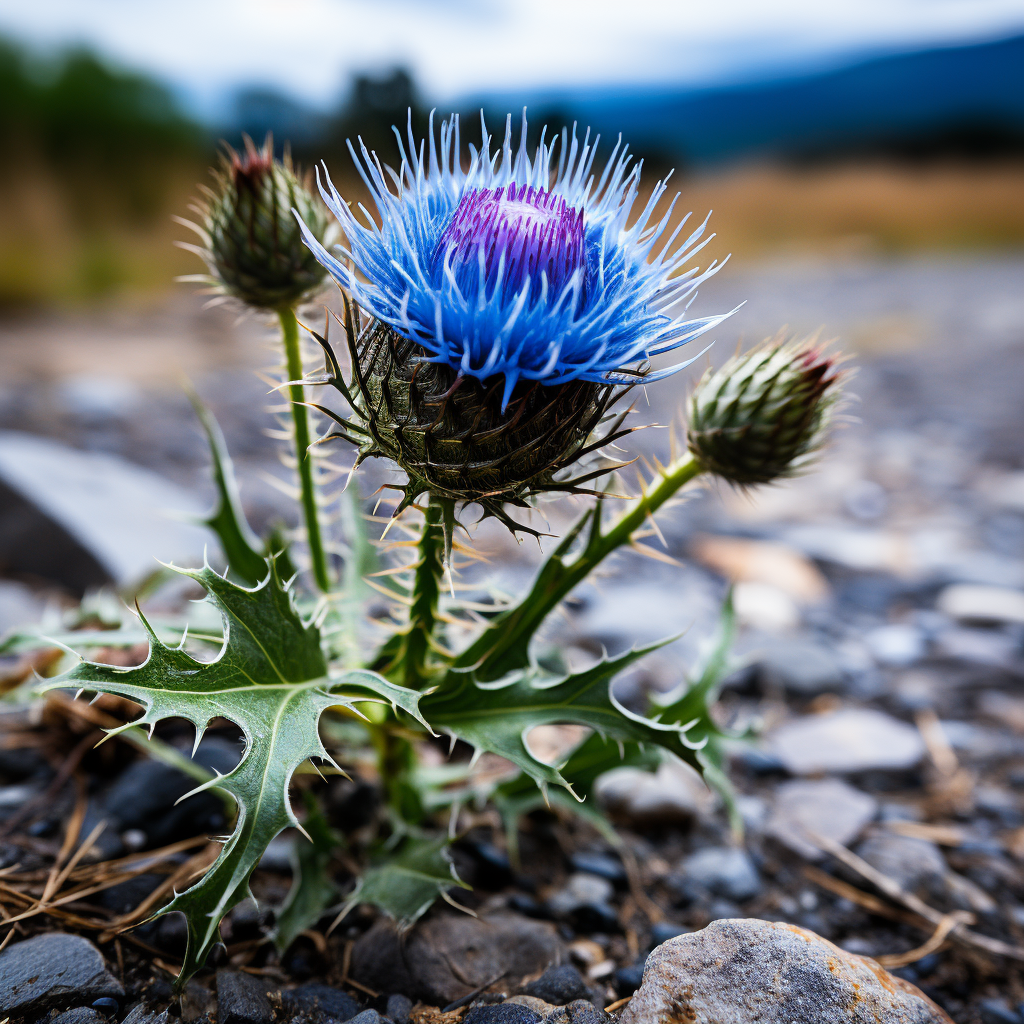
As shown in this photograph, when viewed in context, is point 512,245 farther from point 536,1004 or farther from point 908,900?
point 908,900

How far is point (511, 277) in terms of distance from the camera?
1602 mm

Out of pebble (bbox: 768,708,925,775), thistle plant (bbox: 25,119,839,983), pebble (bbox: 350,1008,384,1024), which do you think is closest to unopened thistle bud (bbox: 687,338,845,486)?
thistle plant (bbox: 25,119,839,983)

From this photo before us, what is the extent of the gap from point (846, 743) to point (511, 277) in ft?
8.96

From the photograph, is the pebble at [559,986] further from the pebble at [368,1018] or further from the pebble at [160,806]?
the pebble at [160,806]

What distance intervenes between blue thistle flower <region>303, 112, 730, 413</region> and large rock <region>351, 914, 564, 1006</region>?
4.68 ft

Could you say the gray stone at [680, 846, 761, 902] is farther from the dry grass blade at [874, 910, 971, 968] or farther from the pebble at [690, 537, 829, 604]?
the pebble at [690, 537, 829, 604]

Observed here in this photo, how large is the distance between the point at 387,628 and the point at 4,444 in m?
3.38

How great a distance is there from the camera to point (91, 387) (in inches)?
265

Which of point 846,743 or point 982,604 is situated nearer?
point 846,743

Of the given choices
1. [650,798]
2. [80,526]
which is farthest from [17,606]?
[650,798]

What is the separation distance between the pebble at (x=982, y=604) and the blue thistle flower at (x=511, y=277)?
11.7 feet

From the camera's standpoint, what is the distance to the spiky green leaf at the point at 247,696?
164 cm

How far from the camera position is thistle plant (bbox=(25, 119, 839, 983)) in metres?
1.62

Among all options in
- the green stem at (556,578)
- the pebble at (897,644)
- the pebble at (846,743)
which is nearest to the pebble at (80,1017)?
the green stem at (556,578)
